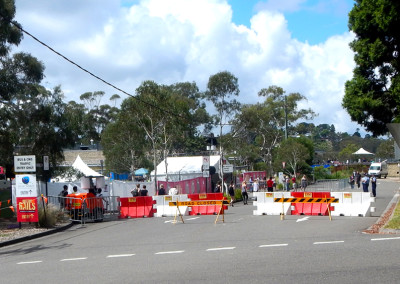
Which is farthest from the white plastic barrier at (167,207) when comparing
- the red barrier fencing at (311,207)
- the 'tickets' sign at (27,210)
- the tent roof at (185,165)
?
the tent roof at (185,165)

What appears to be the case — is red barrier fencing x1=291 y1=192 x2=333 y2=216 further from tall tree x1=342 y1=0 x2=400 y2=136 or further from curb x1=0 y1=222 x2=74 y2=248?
curb x1=0 y1=222 x2=74 y2=248

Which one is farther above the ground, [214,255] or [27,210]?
[27,210]

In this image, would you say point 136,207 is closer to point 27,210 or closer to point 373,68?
point 27,210

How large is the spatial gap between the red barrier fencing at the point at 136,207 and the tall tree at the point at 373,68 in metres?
10.0

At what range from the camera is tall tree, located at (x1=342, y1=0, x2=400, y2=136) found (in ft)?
76.9

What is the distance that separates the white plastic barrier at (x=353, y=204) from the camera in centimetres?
2180

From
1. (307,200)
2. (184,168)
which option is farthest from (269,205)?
(184,168)

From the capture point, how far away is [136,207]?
25641mm

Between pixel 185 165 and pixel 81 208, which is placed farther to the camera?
pixel 185 165

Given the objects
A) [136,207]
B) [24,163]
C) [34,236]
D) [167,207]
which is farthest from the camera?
[136,207]

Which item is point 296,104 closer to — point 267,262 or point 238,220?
point 238,220

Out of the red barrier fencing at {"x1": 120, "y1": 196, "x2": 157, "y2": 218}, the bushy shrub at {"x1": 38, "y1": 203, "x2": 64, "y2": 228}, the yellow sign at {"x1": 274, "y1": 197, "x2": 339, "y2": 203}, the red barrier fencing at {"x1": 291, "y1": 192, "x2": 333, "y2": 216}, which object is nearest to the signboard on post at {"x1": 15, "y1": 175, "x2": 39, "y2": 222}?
the bushy shrub at {"x1": 38, "y1": 203, "x2": 64, "y2": 228}

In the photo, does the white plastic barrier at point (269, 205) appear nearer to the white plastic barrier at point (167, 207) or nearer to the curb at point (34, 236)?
the white plastic barrier at point (167, 207)

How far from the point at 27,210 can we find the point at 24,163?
1685 mm
